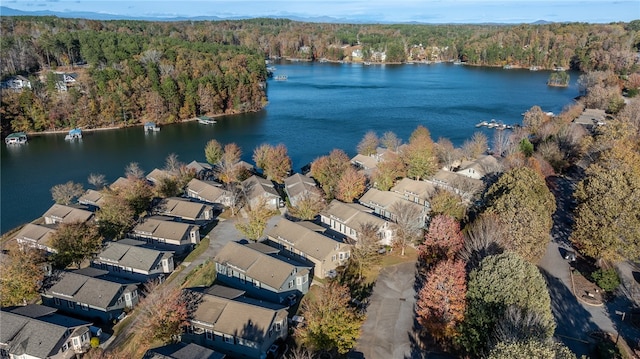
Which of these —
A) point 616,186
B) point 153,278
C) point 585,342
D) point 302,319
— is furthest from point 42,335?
point 616,186

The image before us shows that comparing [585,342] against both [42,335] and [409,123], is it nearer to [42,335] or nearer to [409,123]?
[42,335]

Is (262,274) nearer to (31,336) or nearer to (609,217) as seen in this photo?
(31,336)

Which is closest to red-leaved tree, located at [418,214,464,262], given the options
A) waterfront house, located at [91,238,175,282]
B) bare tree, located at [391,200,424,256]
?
bare tree, located at [391,200,424,256]

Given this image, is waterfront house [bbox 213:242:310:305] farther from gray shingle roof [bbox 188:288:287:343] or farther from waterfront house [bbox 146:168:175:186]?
waterfront house [bbox 146:168:175:186]

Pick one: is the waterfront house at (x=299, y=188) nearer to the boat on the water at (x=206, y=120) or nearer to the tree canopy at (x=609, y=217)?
the tree canopy at (x=609, y=217)

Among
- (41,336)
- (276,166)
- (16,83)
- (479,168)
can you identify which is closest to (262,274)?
(41,336)

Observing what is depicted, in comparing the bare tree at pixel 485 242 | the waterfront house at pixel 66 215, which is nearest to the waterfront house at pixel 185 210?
the waterfront house at pixel 66 215
